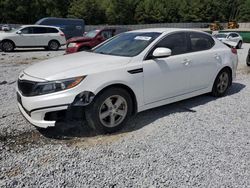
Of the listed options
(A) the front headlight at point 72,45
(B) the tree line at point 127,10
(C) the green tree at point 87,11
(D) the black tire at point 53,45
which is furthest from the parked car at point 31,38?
(C) the green tree at point 87,11

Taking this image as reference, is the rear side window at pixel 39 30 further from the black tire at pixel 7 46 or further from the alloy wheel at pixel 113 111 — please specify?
the alloy wheel at pixel 113 111

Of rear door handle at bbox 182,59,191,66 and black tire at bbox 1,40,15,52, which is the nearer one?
rear door handle at bbox 182,59,191,66

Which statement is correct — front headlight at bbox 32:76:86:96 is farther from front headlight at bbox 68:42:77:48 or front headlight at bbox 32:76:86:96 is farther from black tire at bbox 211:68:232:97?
front headlight at bbox 68:42:77:48

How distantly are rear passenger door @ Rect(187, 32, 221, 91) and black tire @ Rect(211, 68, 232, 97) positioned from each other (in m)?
0.27

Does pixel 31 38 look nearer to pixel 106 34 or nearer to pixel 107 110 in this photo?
pixel 106 34

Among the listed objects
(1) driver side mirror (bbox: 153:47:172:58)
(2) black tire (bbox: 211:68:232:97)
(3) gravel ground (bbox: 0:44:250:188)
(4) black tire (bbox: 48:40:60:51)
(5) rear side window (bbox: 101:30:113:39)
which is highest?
(1) driver side mirror (bbox: 153:47:172:58)

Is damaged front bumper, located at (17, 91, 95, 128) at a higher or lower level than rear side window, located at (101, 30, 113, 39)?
lower

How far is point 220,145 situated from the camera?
152 inches

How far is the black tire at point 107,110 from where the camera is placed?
3.92 m

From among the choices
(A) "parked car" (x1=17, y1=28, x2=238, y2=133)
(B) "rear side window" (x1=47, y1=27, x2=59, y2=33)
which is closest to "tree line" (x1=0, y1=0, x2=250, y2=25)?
(B) "rear side window" (x1=47, y1=27, x2=59, y2=33)

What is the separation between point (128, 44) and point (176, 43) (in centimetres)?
89

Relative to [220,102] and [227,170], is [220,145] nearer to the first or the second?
[227,170]

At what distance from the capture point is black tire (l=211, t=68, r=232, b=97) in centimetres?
596

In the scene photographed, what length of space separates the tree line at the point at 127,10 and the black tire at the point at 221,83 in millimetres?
58243
